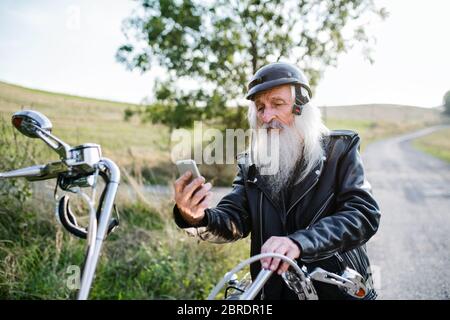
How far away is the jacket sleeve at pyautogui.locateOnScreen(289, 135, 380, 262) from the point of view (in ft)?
6.22

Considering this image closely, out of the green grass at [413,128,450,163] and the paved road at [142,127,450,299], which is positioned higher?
the green grass at [413,128,450,163]

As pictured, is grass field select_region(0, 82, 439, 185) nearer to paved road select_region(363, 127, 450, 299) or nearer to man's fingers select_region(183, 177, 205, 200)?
paved road select_region(363, 127, 450, 299)

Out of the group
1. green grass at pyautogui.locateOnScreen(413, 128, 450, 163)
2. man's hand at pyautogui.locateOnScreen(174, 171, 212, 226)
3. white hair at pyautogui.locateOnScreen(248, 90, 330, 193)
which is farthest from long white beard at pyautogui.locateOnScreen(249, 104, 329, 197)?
green grass at pyautogui.locateOnScreen(413, 128, 450, 163)

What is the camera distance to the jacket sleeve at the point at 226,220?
7.16 feet

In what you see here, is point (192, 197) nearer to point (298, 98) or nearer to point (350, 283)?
point (350, 283)

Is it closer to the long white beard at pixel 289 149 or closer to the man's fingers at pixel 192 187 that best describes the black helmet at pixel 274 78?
the long white beard at pixel 289 149

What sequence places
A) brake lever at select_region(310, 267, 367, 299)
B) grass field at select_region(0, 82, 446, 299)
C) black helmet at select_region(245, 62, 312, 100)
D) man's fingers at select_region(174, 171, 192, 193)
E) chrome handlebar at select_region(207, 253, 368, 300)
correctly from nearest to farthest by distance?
chrome handlebar at select_region(207, 253, 368, 300), man's fingers at select_region(174, 171, 192, 193), brake lever at select_region(310, 267, 367, 299), black helmet at select_region(245, 62, 312, 100), grass field at select_region(0, 82, 446, 299)

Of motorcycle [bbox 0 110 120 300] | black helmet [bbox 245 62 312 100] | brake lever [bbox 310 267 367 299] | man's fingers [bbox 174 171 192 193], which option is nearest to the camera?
motorcycle [bbox 0 110 120 300]

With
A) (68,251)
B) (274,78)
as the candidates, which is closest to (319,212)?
(274,78)

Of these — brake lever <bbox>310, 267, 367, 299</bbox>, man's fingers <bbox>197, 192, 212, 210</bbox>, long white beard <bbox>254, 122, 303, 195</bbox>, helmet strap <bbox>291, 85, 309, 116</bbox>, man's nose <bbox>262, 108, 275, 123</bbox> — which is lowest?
brake lever <bbox>310, 267, 367, 299</bbox>

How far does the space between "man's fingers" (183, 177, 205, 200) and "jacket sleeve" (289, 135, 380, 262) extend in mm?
429

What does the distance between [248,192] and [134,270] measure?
3.13 metres

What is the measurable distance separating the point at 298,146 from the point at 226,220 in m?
0.56
